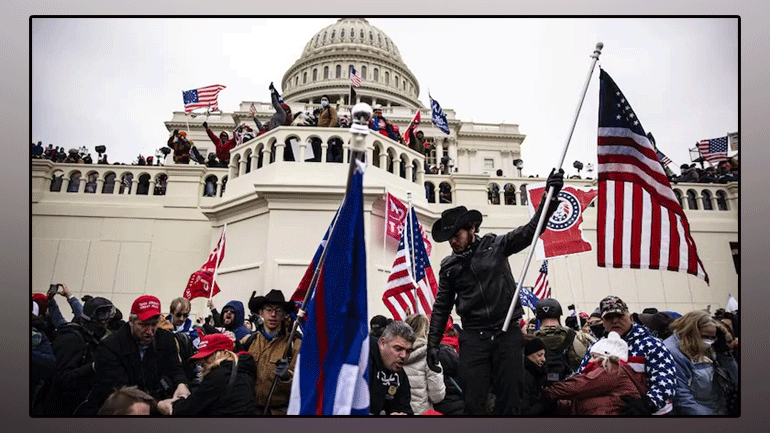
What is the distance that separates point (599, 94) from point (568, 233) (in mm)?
3295

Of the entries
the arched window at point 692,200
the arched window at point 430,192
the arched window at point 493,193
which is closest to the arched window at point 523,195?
the arched window at point 493,193

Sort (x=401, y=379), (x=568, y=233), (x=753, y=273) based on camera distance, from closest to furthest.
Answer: (x=401, y=379) < (x=753, y=273) < (x=568, y=233)

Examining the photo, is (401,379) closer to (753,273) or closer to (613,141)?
(613,141)

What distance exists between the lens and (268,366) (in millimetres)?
4156

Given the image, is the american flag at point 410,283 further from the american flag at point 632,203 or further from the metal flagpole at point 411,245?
the american flag at point 632,203

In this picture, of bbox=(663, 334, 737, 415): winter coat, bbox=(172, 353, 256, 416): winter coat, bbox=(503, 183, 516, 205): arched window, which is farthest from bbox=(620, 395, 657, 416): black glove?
bbox=(503, 183, 516, 205): arched window

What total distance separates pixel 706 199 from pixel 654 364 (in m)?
7.44

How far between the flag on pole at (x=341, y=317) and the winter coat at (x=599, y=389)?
1569mm

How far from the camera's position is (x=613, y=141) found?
4.69 meters

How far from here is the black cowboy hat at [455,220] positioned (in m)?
4.42

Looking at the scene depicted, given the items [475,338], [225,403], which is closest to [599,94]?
[475,338]

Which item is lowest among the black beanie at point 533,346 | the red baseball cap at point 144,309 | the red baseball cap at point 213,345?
the black beanie at point 533,346

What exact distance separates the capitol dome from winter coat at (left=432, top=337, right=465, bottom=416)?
29953 millimetres

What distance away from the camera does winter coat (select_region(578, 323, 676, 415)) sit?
3.81 metres
